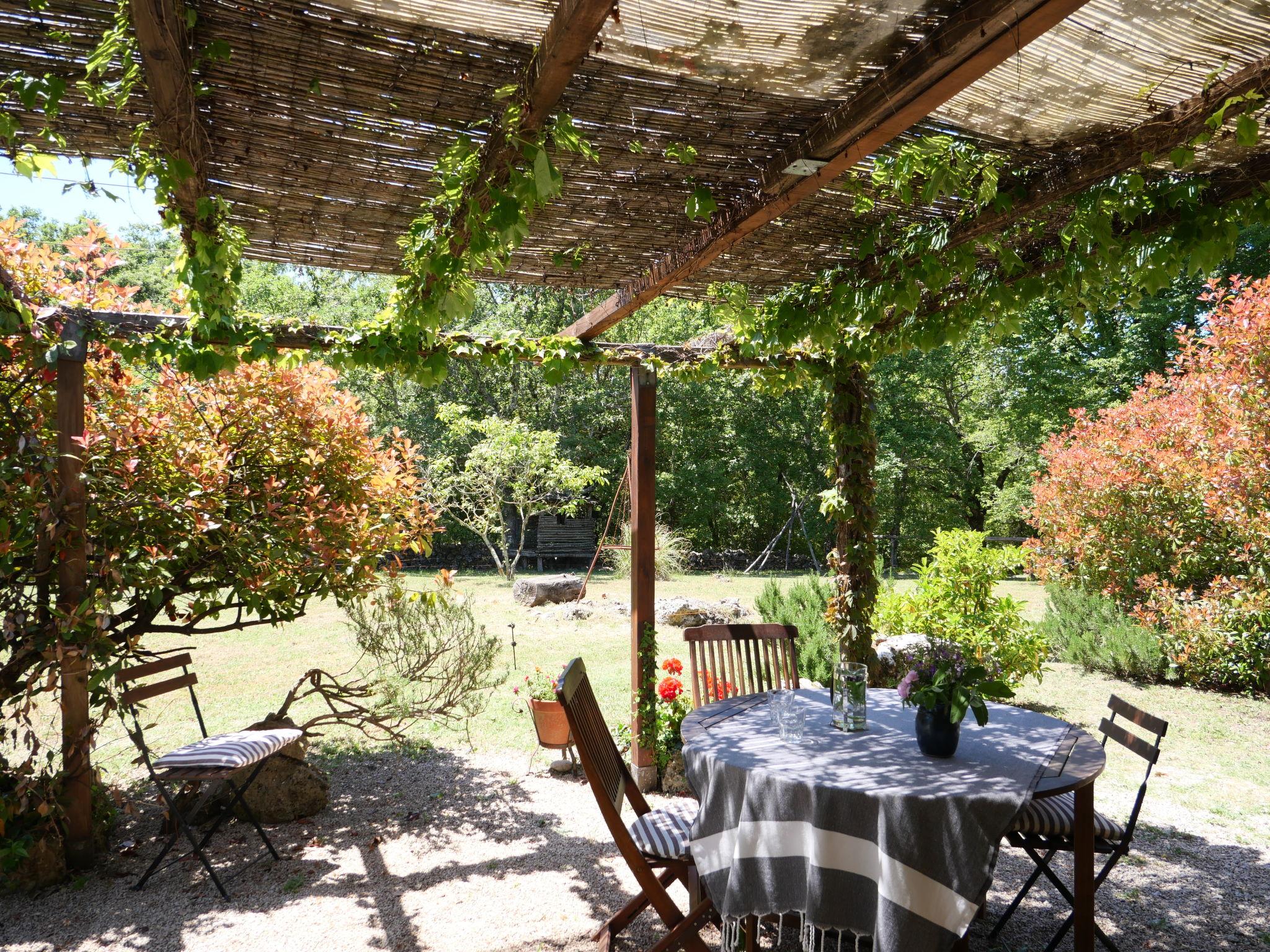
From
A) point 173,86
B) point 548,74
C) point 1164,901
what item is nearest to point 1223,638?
point 1164,901

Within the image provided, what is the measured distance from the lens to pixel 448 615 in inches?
206

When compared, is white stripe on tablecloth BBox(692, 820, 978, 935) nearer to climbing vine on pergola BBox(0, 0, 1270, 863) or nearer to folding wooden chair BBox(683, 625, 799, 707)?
folding wooden chair BBox(683, 625, 799, 707)

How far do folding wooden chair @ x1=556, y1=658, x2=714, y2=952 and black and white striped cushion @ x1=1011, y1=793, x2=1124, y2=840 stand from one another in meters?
1.12

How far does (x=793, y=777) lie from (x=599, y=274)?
2510mm

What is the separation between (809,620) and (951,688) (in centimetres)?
417

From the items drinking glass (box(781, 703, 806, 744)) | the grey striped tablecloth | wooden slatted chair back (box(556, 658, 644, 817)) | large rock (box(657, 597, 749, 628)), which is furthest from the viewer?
large rock (box(657, 597, 749, 628))

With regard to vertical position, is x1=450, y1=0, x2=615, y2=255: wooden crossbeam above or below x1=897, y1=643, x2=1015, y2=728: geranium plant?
above

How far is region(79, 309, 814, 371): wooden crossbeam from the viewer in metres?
3.71

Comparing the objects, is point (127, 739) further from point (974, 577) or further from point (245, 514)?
point (974, 577)

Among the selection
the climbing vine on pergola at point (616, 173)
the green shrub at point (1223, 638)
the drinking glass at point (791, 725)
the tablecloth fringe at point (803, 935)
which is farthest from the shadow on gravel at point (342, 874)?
the green shrub at point (1223, 638)

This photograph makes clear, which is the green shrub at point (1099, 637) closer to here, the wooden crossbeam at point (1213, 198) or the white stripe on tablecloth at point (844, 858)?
the wooden crossbeam at point (1213, 198)

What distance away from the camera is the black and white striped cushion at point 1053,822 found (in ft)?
9.09

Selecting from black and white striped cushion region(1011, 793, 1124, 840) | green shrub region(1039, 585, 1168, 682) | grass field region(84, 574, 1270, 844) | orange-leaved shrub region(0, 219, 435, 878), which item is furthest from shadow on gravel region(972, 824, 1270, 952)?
orange-leaved shrub region(0, 219, 435, 878)

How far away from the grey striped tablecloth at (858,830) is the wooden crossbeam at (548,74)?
191cm
